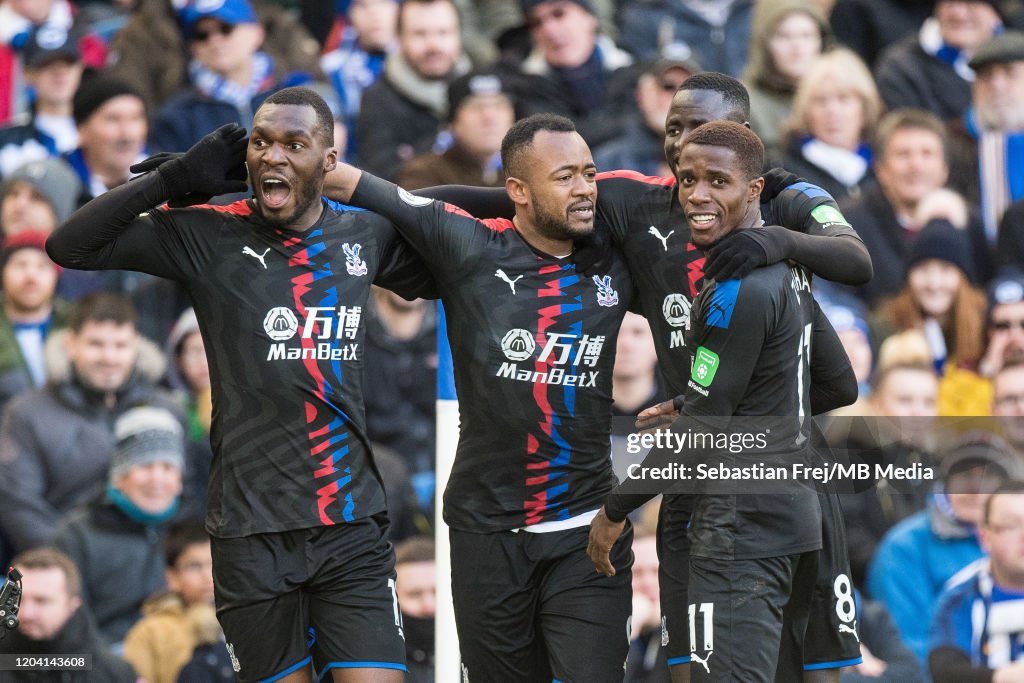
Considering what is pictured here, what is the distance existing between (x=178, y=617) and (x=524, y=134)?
331 centimetres

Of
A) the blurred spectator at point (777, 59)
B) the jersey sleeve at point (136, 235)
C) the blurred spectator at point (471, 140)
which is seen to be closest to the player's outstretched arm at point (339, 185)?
the jersey sleeve at point (136, 235)

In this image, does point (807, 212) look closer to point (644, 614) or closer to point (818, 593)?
point (818, 593)

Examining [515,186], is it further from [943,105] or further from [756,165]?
[943,105]

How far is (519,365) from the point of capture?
21.1ft

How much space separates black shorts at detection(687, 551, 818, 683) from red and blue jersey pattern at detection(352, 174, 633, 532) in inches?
29.6

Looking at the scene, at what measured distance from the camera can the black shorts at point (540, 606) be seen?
20.6 feet

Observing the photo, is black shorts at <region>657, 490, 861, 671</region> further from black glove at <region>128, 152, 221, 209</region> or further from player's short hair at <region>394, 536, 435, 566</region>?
player's short hair at <region>394, 536, 435, 566</region>

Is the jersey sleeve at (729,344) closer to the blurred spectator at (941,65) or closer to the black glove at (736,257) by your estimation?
the black glove at (736,257)

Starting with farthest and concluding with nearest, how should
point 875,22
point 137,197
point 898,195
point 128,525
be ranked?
point 875,22
point 898,195
point 128,525
point 137,197

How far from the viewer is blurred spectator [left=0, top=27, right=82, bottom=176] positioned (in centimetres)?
1095

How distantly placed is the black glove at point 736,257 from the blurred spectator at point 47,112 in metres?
6.28

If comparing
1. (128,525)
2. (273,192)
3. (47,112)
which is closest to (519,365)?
(273,192)

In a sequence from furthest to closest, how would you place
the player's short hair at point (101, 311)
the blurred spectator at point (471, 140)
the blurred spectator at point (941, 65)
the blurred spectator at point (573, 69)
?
the blurred spectator at point (941, 65)
the blurred spectator at point (573, 69)
the blurred spectator at point (471, 140)
the player's short hair at point (101, 311)

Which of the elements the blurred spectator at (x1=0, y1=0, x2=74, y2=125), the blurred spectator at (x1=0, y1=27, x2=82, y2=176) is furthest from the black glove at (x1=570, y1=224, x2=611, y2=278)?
the blurred spectator at (x1=0, y1=0, x2=74, y2=125)
